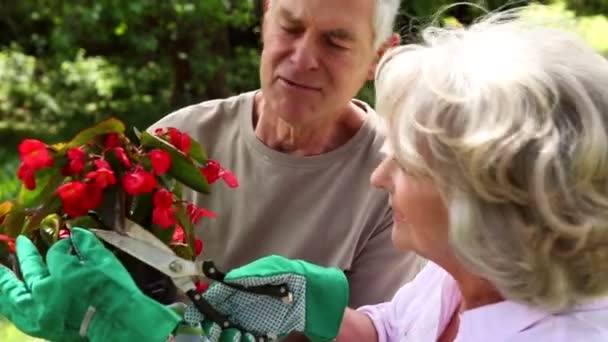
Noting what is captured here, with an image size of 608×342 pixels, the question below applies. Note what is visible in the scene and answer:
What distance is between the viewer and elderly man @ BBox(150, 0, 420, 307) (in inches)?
75.8

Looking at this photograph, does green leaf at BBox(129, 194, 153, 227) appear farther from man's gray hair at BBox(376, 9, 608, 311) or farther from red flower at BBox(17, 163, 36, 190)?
man's gray hair at BBox(376, 9, 608, 311)

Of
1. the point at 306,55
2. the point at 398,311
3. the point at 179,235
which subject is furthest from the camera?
the point at 306,55

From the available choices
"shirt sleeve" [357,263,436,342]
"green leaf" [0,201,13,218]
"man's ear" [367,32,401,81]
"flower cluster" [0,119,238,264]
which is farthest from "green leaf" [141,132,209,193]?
"man's ear" [367,32,401,81]

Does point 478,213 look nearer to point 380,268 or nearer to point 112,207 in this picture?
point 112,207

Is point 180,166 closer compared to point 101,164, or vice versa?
point 101,164

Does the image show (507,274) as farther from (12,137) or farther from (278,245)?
(12,137)

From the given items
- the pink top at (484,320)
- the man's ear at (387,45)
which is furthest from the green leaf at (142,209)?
the man's ear at (387,45)

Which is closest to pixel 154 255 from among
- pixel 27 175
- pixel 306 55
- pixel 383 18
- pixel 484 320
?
pixel 27 175

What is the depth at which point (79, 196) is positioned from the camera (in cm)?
133

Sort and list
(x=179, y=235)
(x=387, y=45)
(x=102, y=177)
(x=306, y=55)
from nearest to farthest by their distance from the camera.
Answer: (x=102, y=177) → (x=179, y=235) → (x=306, y=55) → (x=387, y=45)

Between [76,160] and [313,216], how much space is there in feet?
2.45

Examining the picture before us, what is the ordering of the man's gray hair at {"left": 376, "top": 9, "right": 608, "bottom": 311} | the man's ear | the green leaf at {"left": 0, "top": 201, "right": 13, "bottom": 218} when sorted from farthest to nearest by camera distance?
the man's ear
the green leaf at {"left": 0, "top": 201, "right": 13, "bottom": 218}
the man's gray hair at {"left": 376, "top": 9, "right": 608, "bottom": 311}

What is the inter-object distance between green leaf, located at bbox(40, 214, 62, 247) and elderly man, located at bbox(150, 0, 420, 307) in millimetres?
610

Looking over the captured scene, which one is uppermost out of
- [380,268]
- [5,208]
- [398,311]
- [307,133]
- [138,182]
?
[138,182]
